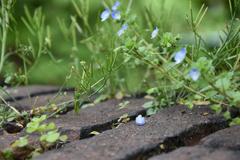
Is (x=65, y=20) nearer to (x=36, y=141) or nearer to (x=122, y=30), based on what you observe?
(x=122, y=30)

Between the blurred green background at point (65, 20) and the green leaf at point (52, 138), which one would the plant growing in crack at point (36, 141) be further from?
the blurred green background at point (65, 20)

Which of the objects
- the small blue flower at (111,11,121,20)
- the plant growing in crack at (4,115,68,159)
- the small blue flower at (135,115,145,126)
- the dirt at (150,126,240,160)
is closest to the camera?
the dirt at (150,126,240,160)

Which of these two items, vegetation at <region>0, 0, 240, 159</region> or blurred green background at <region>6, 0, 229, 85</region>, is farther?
blurred green background at <region>6, 0, 229, 85</region>

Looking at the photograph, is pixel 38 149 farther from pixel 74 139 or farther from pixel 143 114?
pixel 143 114

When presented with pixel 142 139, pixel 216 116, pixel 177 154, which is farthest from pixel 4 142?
pixel 216 116

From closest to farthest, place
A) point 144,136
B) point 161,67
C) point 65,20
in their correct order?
1. point 144,136
2. point 161,67
3. point 65,20

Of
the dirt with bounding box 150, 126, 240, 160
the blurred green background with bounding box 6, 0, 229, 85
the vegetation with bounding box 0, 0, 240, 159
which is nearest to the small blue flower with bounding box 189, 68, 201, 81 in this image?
the vegetation with bounding box 0, 0, 240, 159

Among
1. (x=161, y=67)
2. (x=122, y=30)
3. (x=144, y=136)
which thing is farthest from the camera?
(x=122, y=30)

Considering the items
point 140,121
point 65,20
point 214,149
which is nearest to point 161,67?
point 140,121

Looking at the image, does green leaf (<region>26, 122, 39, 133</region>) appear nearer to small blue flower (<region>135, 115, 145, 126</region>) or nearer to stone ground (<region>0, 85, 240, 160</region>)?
stone ground (<region>0, 85, 240, 160</region>)
